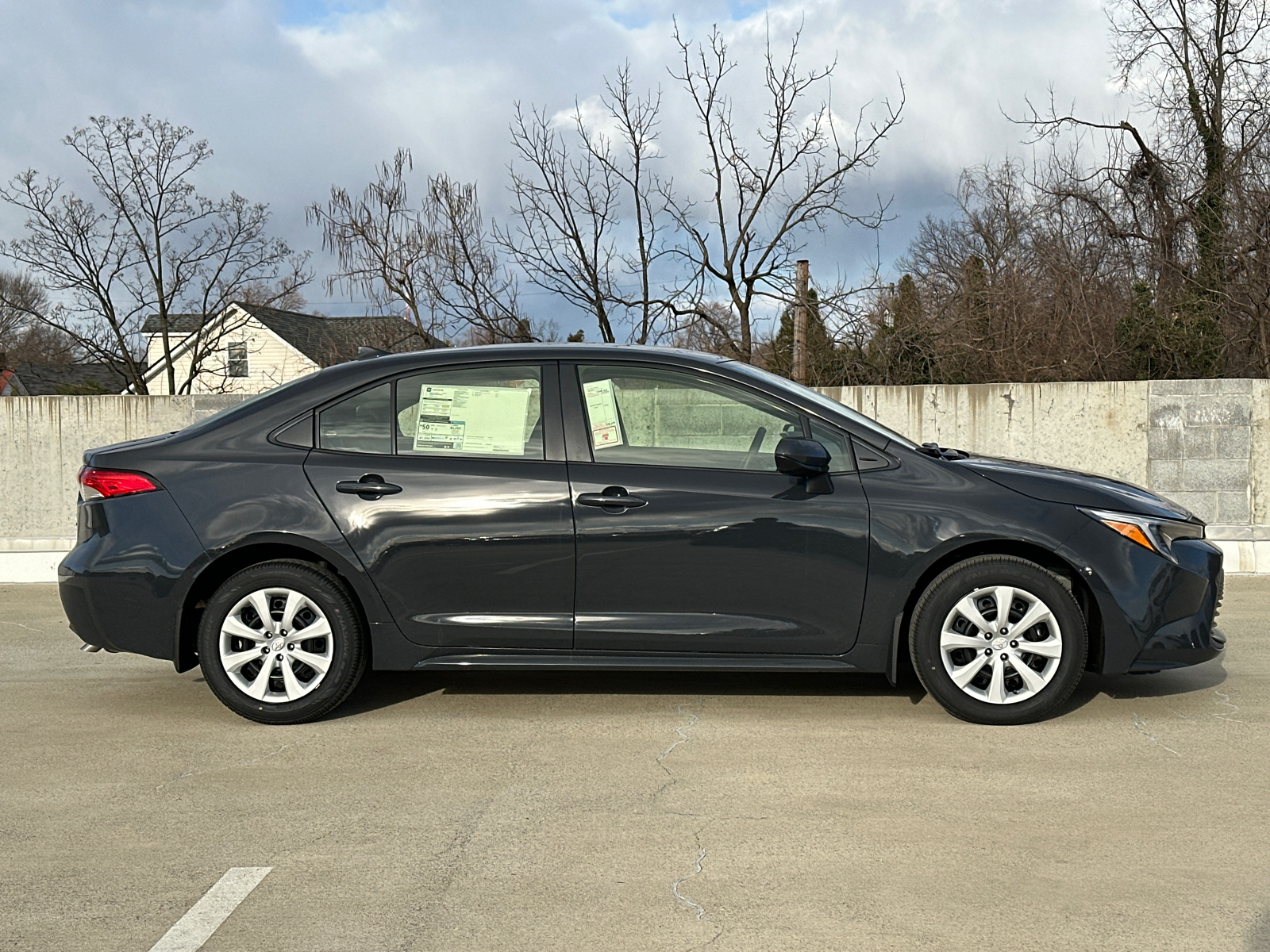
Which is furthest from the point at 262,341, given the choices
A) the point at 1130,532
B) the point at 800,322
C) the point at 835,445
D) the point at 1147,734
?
the point at 1147,734

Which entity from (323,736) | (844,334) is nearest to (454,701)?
(323,736)

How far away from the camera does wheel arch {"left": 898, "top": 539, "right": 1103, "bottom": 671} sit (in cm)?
524

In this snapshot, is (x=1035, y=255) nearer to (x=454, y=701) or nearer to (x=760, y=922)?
(x=454, y=701)

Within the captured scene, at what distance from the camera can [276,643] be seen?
5410 millimetres

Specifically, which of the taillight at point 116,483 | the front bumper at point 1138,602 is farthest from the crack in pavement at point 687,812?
the taillight at point 116,483

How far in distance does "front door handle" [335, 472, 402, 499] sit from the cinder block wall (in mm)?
8291

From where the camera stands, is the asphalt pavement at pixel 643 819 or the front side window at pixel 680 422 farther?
the front side window at pixel 680 422

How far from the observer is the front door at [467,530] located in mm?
5348

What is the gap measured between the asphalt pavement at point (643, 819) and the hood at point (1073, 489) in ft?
3.04

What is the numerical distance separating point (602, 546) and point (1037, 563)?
74.0 inches

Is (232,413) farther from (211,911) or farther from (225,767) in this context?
(211,911)

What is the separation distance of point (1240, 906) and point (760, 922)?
1310 mm

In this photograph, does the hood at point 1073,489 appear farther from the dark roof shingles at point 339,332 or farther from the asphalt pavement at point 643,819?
the dark roof shingles at point 339,332

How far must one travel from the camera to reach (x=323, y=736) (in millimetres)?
5277
